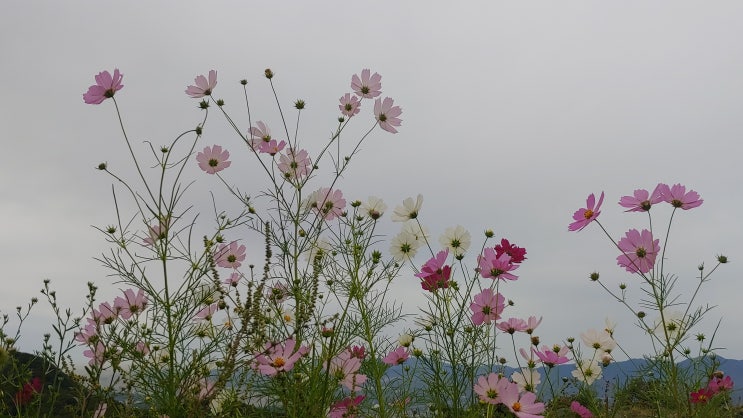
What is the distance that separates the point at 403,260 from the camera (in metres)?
2.92

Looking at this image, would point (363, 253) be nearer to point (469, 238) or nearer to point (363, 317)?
point (363, 317)

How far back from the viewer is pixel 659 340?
266 centimetres

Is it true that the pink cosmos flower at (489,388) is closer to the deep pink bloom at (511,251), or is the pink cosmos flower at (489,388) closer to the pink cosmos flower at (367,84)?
the deep pink bloom at (511,251)

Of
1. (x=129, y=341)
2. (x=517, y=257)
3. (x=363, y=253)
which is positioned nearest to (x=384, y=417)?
(x=363, y=253)

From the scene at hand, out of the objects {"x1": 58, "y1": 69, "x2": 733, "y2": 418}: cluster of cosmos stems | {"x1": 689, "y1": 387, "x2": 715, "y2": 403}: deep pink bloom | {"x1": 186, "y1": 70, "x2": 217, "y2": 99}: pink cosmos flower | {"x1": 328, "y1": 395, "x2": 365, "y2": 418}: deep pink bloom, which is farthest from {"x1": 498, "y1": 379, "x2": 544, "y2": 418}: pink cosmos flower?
{"x1": 186, "y1": 70, "x2": 217, "y2": 99}: pink cosmos flower

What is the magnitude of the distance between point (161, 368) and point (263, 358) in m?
0.54

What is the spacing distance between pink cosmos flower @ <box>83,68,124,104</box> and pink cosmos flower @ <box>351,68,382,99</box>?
3.41ft

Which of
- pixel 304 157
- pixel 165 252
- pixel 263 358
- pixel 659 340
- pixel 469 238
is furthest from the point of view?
pixel 304 157

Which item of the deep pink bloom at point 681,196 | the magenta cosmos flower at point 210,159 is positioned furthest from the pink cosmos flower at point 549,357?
the magenta cosmos flower at point 210,159

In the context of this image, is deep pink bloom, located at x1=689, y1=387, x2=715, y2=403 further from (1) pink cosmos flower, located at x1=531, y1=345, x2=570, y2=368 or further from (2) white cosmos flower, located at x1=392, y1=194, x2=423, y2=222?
(2) white cosmos flower, located at x1=392, y1=194, x2=423, y2=222

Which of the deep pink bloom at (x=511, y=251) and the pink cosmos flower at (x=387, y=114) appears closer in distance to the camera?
the deep pink bloom at (x=511, y=251)

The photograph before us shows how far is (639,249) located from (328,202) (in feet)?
4.22

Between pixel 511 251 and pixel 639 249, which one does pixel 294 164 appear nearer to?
pixel 511 251

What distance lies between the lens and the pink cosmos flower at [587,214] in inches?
97.7
